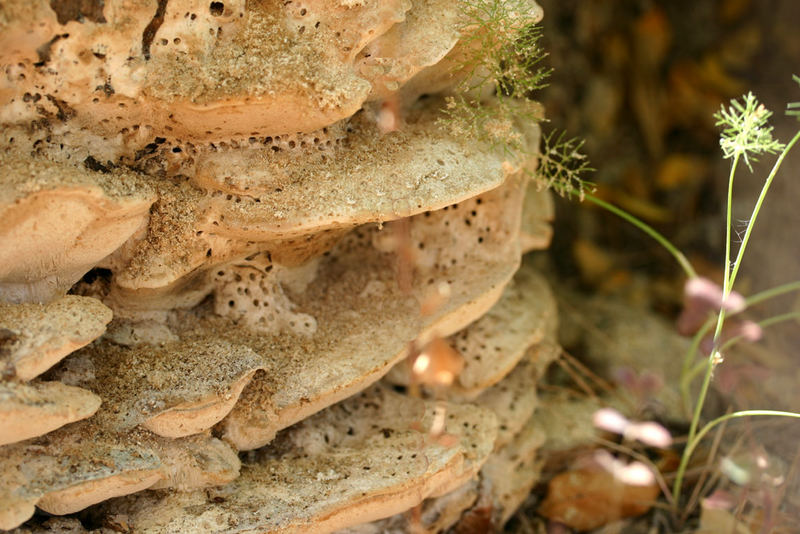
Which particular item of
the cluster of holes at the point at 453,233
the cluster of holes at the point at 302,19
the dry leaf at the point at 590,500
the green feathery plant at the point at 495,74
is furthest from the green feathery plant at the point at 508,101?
the dry leaf at the point at 590,500

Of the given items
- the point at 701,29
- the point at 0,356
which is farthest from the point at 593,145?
the point at 0,356

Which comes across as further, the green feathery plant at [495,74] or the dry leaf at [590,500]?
the dry leaf at [590,500]

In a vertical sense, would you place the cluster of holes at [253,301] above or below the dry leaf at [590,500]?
above

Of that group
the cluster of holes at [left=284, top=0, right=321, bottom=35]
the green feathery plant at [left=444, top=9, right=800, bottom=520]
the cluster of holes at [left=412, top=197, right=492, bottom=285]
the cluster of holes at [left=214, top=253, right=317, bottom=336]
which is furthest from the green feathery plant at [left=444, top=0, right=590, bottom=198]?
the cluster of holes at [left=214, top=253, right=317, bottom=336]

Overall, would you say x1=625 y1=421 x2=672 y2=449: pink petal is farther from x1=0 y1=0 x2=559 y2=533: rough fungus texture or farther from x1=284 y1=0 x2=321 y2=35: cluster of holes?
x1=284 y1=0 x2=321 y2=35: cluster of holes

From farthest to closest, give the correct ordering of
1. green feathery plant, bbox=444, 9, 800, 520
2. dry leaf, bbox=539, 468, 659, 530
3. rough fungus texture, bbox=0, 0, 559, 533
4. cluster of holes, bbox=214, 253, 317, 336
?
dry leaf, bbox=539, 468, 659, 530 < cluster of holes, bbox=214, 253, 317, 336 < green feathery plant, bbox=444, 9, 800, 520 < rough fungus texture, bbox=0, 0, 559, 533

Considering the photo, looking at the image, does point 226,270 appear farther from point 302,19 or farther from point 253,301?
point 302,19

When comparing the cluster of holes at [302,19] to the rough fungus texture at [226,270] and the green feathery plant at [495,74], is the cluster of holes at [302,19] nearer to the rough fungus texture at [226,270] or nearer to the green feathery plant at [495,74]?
the rough fungus texture at [226,270]

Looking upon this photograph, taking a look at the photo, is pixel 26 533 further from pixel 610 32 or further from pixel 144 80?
pixel 610 32
